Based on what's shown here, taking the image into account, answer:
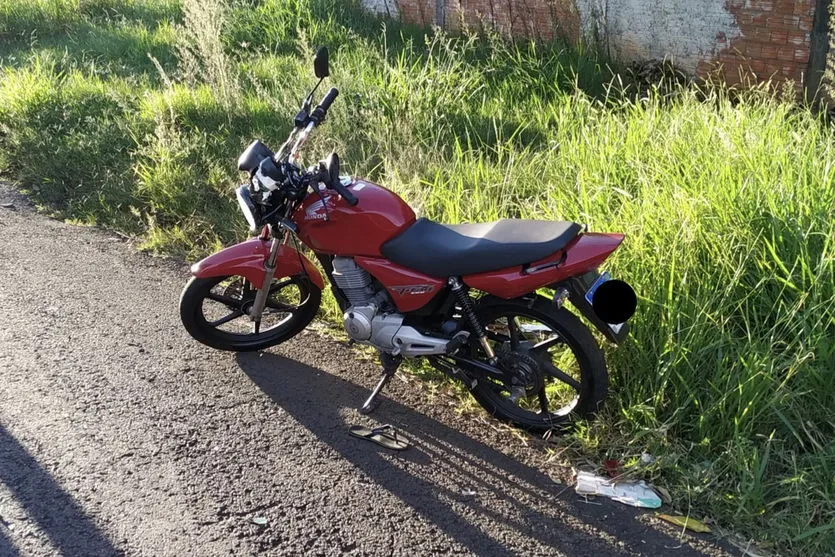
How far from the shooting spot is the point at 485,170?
5.02 meters

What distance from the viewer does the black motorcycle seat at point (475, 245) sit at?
3131 millimetres

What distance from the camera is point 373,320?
3.54m

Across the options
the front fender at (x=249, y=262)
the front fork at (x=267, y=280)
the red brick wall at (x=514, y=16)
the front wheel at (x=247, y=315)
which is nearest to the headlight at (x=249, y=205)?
the front fork at (x=267, y=280)

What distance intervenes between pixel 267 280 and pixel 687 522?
2.17 m

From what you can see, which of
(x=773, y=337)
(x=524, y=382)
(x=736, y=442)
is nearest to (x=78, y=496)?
(x=524, y=382)

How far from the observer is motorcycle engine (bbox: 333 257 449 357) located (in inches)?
137

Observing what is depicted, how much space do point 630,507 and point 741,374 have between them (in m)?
0.72

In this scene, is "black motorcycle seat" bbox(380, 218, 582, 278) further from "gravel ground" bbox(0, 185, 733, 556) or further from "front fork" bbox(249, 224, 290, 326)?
"gravel ground" bbox(0, 185, 733, 556)

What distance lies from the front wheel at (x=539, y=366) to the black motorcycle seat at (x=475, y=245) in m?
0.24

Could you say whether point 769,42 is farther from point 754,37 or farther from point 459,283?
point 459,283

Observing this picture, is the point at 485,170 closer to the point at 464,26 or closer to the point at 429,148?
the point at 429,148

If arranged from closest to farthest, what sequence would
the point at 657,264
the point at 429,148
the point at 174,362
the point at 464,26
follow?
the point at 657,264, the point at 174,362, the point at 429,148, the point at 464,26

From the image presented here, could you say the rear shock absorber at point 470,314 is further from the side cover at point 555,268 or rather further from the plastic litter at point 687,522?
the plastic litter at point 687,522

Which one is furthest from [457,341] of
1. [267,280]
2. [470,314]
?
[267,280]
